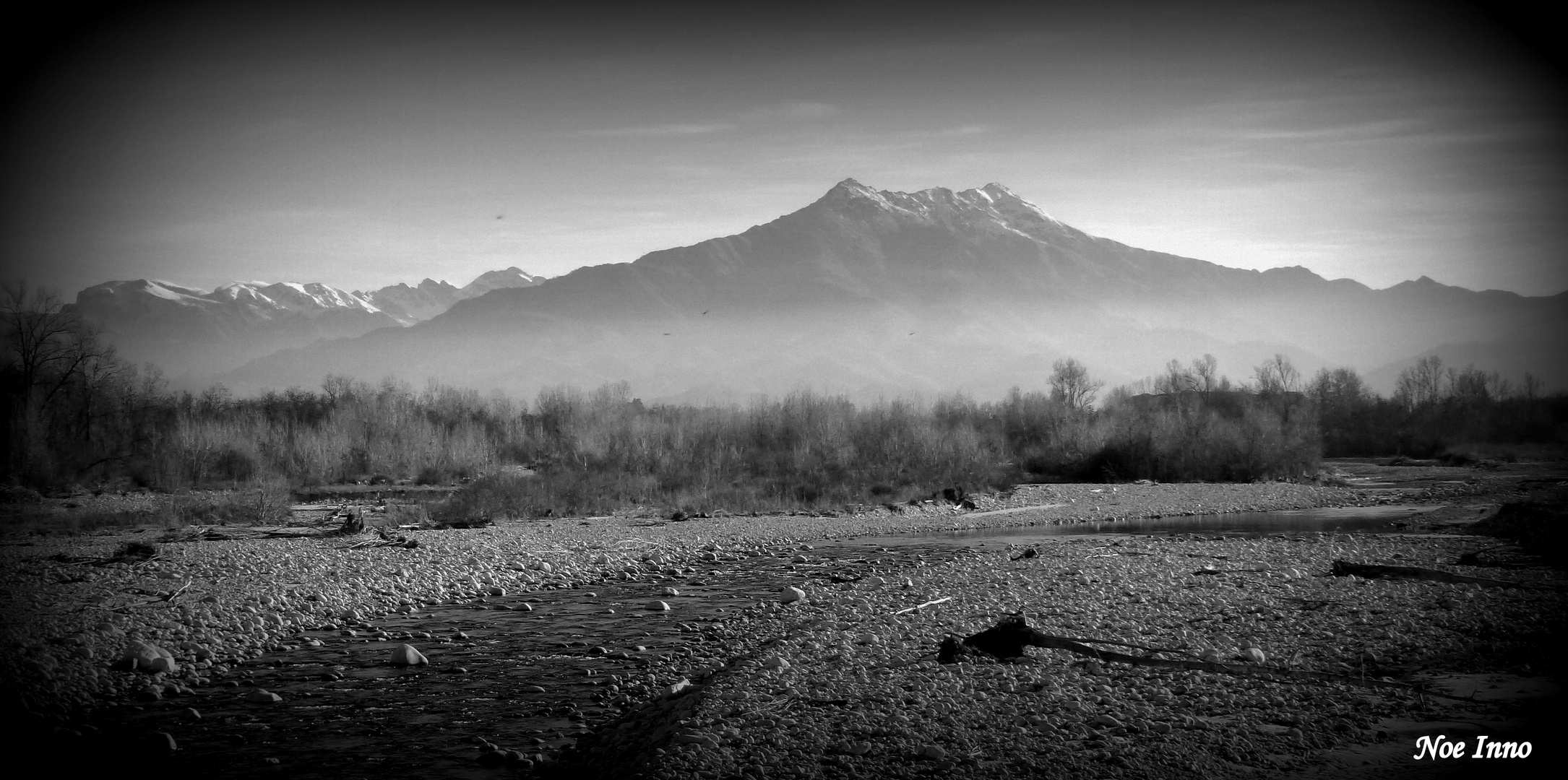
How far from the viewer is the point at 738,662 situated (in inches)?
441

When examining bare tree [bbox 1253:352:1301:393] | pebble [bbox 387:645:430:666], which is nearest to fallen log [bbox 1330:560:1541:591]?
pebble [bbox 387:645:430:666]

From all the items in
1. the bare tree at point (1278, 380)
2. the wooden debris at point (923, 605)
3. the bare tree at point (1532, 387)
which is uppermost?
the bare tree at point (1278, 380)

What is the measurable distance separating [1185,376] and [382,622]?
81154 mm

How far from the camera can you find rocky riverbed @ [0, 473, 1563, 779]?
26.6ft

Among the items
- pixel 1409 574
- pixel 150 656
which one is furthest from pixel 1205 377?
pixel 150 656

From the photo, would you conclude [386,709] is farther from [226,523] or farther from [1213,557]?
[226,523]

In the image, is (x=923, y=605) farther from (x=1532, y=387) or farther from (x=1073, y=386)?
(x=1532, y=387)

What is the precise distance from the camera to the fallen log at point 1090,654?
30.8 feet

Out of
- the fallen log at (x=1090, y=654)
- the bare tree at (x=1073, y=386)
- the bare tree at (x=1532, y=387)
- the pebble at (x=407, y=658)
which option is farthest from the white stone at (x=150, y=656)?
the bare tree at (x=1532, y=387)

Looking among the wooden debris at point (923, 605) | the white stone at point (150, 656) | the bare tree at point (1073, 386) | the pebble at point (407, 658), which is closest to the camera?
the white stone at point (150, 656)

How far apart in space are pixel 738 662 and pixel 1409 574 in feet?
39.1

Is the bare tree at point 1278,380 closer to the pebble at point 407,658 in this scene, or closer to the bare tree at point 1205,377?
the bare tree at point 1205,377

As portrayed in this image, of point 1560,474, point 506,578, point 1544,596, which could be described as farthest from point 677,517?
point 1560,474
